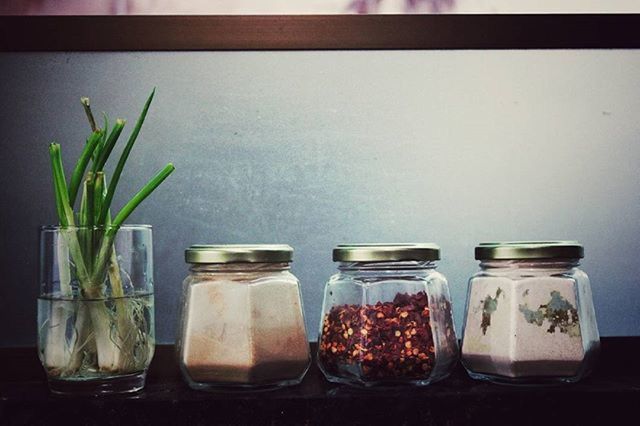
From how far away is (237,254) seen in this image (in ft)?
2.90

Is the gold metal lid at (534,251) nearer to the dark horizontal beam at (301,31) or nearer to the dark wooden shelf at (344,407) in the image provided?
the dark wooden shelf at (344,407)

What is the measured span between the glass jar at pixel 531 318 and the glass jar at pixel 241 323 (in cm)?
23

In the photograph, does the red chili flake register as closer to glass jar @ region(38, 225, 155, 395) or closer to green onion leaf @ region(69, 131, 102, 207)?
glass jar @ region(38, 225, 155, 395)

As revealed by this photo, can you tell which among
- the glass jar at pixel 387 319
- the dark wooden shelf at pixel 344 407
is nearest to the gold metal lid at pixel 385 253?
the glass jar at pixel 387 319

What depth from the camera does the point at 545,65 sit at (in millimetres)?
1141

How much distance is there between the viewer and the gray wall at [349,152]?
1111 millimetres

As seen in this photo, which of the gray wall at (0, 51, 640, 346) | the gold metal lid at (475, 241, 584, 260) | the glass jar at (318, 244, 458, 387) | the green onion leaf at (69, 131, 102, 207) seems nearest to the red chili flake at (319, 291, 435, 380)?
the glass jar at (318, 244, 458, 387)

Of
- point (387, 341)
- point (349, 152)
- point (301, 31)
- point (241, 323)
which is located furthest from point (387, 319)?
point (301, 31)

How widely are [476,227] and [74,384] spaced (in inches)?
24.0

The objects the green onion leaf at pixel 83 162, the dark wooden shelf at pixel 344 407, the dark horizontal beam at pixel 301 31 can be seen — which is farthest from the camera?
the dark horizontal beam at pixel 301 31

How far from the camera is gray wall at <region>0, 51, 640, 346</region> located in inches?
43.8

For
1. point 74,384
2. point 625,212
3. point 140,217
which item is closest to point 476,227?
point 625,212

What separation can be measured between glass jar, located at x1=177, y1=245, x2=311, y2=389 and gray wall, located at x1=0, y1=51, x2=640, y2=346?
0.21m

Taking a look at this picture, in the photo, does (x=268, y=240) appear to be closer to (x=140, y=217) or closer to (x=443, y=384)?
(x=140, y=217)
